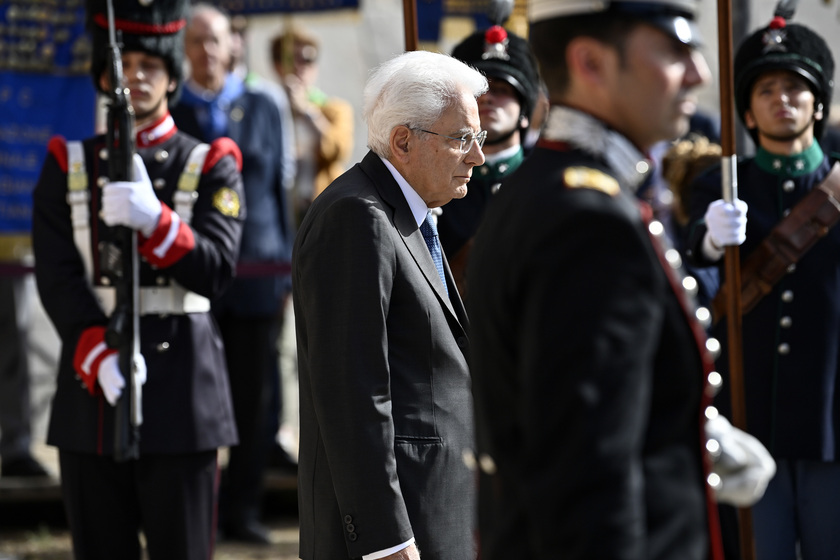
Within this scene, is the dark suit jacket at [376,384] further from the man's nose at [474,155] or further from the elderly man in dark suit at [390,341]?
the man's nose at [474,155]

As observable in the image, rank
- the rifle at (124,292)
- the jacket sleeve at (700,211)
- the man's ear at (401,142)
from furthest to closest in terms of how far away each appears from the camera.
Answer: the jacket sleeve at (700,211) < the rifle at (124,292) < the man's ear at (401,142)

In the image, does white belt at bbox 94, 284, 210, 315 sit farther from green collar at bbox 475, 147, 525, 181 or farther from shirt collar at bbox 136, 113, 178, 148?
green collar at bbox 475, 147, 525, 181

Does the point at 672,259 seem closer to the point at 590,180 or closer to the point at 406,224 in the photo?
the point at 590,180

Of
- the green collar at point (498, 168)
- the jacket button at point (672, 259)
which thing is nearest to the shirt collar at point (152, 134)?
the green collar at point (498, 168)

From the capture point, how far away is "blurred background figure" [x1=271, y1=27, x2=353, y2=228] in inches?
318

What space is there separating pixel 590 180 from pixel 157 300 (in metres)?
2.58

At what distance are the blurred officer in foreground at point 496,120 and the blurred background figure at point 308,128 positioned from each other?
10.3 ft

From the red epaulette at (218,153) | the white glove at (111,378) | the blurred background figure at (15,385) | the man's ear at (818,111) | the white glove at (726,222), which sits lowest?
the blurred background figure at (15,385)

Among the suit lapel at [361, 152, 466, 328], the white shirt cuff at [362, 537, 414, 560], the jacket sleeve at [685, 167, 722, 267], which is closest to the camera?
the white shirt cuff at [362, 537, 414, 560]

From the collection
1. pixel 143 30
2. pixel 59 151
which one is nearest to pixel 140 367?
pixel 59 151

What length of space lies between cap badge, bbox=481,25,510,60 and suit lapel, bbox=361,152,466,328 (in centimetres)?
163

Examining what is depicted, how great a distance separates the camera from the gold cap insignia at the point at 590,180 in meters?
2.13

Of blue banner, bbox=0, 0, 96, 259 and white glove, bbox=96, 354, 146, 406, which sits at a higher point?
blue banner, bbox=0, 0, 96, 259

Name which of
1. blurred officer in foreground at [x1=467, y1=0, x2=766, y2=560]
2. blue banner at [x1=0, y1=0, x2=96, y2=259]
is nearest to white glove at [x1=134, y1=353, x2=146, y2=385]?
blurred officer in foreground at [x1=467, y1=0, x2=766, y2=560]
